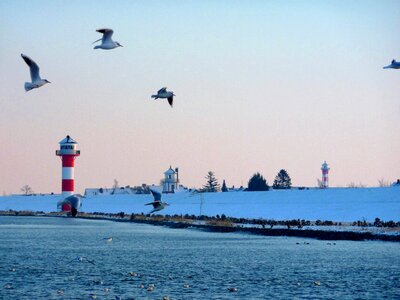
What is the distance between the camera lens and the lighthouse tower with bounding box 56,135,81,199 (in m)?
117

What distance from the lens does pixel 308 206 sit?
107 meters

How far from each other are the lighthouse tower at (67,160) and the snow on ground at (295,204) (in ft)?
54.2

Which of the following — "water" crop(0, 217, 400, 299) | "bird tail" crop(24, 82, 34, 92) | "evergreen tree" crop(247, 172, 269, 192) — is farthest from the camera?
"evergreen tree" crop(247, 172, 269, 192)

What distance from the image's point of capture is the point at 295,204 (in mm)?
110875

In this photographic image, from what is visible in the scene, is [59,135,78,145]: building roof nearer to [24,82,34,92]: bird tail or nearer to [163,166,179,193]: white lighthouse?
[163,166,179,193]: white lighthouse

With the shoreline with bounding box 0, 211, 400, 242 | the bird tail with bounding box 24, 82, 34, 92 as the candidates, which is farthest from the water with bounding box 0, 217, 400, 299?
the bird tail with bounding box 24, 82, 34, 92

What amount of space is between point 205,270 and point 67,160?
8559 cm

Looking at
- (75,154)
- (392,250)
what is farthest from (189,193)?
(392,250)

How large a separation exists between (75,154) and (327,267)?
8723 centimetres

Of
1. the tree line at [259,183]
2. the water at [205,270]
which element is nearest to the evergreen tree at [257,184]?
the tree line at [259,183]

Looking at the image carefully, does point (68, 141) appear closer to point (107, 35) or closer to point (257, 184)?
point (257, 184)

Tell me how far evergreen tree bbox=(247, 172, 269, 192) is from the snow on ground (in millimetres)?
6036

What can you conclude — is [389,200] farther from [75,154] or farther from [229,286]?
[229,286]

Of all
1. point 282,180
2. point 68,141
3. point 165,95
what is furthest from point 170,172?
point 165,95
